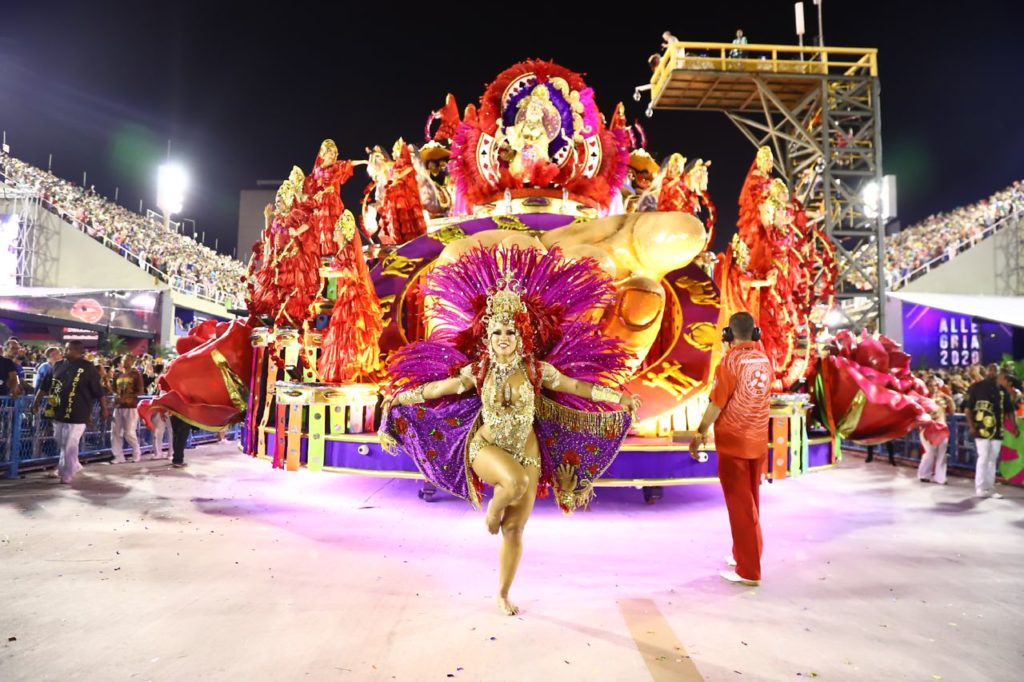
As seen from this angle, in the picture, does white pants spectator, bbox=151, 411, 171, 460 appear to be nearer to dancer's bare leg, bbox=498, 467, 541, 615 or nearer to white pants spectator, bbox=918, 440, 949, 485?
dancer's bare leg, bbox=498, 467, 541, 615

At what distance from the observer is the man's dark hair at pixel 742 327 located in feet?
12.4

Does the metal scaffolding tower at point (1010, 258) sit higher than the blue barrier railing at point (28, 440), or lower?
higher

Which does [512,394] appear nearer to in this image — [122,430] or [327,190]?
[327,190]

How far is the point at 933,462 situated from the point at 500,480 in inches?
288

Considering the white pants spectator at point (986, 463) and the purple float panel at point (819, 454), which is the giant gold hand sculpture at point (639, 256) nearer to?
the purple float panel at point (819, 454)

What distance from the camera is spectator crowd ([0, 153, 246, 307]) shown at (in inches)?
807

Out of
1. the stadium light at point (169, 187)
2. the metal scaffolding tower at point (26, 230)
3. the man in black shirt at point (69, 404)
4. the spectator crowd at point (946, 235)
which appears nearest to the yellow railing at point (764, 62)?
the spectator crowd at point (946, 235)

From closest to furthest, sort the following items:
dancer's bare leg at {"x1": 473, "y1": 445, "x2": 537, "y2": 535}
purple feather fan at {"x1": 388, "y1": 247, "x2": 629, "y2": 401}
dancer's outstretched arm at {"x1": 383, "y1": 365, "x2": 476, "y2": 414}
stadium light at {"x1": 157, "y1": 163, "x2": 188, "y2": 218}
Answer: dancer's bare leg at {"x1": 473, "y1": 445, "x2": 537, "y2": 535}
dancer's outstretched arm at {"x1": 383, "y1": 365, "x2": 476, "y2": 414}
purple feather fan at {"x1": 388, "y1": 247, "x2": 629, "y2": 401}
stadium light at {"x1": 157, "y1": 163, "x2": 188, "y2": 218}

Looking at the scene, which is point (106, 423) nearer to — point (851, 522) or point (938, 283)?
point (851, 522)

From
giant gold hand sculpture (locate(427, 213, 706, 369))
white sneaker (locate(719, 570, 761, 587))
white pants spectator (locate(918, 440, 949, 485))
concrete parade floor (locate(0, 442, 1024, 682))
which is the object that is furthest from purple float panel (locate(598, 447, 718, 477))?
white pants spectator (locate(918, 440, 949, 485))

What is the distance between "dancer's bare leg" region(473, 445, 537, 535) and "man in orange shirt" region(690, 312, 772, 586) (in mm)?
1152

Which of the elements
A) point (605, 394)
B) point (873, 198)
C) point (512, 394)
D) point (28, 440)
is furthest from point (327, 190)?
point (873, 198)

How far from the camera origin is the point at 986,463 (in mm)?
Result: 6523

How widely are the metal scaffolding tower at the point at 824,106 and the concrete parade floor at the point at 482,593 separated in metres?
8.65
